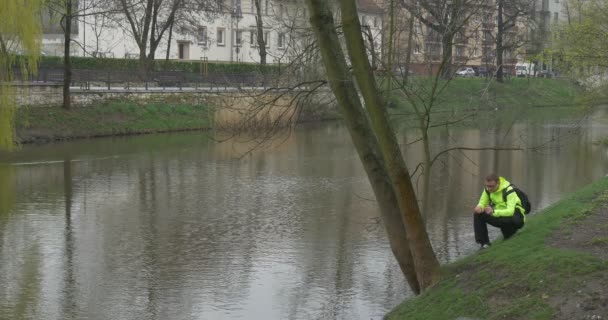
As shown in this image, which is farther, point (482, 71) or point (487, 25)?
point (482, 71)

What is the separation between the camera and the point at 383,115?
9766mm

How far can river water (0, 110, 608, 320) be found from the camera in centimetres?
1197

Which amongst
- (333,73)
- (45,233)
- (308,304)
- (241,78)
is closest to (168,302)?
(308,304)

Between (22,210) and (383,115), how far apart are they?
11574 millimetres

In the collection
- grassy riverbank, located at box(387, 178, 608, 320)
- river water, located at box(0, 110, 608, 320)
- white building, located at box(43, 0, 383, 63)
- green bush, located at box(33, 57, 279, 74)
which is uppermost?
white building, located at box(43, 0, 383, 63)

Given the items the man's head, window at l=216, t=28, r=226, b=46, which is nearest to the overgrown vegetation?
window at l=216, t=28, r=226, b=46

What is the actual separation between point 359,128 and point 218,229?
7.34 meters

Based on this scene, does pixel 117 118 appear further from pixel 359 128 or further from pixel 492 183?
pixel 359 128

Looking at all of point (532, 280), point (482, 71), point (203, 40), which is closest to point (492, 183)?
point (532, 280)

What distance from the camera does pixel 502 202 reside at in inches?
444

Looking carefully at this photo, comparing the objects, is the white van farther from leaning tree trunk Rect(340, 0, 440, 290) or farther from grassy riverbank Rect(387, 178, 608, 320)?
leaning tree trunk Rect(340, 0, 440, 290)

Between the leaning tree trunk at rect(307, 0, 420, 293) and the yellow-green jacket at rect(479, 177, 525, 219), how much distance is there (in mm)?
1376

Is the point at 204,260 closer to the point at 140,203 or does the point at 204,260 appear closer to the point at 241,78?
the point at 140,203

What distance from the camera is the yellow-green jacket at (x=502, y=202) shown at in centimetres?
1123
